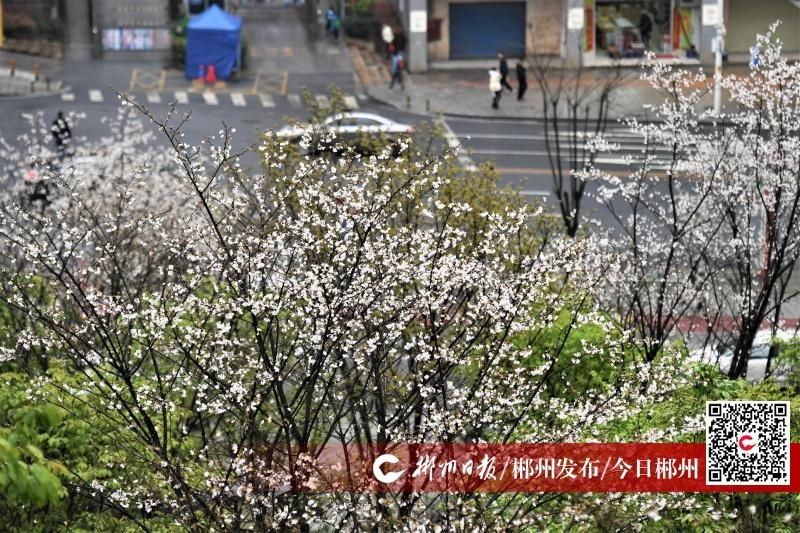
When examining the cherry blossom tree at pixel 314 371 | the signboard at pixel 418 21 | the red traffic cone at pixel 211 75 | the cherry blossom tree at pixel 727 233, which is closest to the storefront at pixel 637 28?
the signboard at pixel 418 21

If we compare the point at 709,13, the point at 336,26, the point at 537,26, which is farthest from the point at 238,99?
the point at 709,13

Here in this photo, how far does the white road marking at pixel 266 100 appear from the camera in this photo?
4806 cm

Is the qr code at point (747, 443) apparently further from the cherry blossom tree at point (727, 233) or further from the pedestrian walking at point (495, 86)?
the pedestrian walking at point (495, 86)

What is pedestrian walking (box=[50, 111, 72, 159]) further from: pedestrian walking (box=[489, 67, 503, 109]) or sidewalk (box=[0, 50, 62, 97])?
pedestrian walking (box=[489, 67, 503, 109])

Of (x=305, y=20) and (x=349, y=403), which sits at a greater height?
(x=305, y=20)

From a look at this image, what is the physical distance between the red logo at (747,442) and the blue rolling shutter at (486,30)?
40352 mm

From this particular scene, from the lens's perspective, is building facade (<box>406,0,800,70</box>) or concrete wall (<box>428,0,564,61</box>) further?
concrete wall (<box>428,0,564,61</box>)

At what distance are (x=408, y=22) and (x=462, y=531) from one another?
4208 centimetres

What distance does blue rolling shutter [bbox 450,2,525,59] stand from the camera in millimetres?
54219

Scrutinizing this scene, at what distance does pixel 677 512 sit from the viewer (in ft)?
46.6

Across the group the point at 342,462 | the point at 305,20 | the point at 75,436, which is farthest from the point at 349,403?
the point at 305,20

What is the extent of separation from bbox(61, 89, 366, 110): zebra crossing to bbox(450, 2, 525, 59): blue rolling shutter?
6.45m

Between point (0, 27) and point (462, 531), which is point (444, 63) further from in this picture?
point (462, 531)

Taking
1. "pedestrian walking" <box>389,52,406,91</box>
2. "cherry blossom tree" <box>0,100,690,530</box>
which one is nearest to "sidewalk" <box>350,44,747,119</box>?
"pedestrian walking" <box>389,52,406,91</box>
